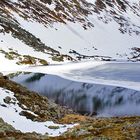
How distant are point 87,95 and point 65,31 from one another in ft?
259

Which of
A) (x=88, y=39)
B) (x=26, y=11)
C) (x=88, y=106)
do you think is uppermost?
(x=26, y=11)

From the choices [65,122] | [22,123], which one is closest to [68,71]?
[65,122]

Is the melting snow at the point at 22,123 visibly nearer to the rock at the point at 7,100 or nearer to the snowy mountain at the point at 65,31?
the rock at the point at 7,100

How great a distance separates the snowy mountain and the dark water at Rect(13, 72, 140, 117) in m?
21.5

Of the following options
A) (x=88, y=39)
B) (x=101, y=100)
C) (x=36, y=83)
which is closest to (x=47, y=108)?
(x=101, y=100)

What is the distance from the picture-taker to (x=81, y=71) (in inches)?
3543

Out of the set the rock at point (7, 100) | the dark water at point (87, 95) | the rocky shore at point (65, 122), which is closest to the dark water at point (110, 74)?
the dark water at point (87, 95)

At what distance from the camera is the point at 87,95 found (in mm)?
60125

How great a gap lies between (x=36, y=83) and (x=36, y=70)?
14.7 metres

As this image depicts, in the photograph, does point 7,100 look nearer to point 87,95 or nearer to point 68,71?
point 87,95

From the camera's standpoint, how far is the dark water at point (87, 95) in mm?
53531

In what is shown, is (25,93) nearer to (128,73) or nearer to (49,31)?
(128,73)

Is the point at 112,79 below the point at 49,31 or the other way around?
below

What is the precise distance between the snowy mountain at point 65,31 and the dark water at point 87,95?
2152 cm
